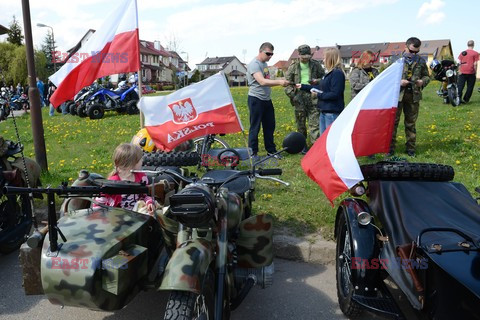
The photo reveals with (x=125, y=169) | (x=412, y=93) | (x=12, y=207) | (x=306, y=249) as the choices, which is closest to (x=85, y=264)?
(x=125, y=169)

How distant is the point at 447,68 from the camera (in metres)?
13.5

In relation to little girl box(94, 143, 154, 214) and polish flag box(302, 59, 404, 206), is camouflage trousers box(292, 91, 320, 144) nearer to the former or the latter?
polish flag box(302, 59, 404, 206)

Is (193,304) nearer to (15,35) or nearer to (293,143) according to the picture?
(293,143)

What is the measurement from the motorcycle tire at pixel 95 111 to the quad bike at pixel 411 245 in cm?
1344

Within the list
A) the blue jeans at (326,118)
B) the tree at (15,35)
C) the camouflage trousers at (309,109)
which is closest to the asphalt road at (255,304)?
the blue jeans at (326,118)

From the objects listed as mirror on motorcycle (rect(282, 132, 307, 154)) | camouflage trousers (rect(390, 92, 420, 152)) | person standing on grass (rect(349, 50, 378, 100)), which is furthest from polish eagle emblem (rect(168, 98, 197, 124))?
camouflage trousers (rect(390, 92, 420, 152))

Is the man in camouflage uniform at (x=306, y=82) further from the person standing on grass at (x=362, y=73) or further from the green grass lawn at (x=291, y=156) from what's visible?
the green grass lawn at (x=291, y=156)

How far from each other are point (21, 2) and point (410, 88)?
6.01 meters

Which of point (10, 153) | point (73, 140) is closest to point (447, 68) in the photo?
point (73, 140)

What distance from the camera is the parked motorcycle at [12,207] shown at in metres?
4.33

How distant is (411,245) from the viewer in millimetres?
2621

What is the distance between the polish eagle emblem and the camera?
12.9 feet

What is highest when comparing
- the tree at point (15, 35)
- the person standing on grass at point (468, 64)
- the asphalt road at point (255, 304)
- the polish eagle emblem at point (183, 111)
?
the tree at point (15, 35)

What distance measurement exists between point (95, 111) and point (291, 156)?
10.1 metres
